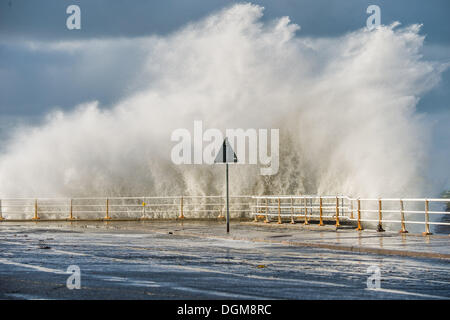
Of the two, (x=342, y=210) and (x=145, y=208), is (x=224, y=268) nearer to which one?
(x=342, y=210)

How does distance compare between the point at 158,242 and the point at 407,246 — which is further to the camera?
the point at 158,242

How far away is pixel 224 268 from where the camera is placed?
588 inches

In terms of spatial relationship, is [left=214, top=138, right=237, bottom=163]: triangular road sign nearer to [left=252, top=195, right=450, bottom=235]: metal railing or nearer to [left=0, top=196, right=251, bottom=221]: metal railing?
[left=252, top=195, right=450, bottom=235]: metal railing

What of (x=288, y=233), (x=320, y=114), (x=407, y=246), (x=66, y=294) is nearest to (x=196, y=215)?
(x=320, y=114)

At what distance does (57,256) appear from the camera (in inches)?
715

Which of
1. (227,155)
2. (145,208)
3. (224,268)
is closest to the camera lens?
(224,268)

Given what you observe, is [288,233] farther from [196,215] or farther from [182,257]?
[196,215]

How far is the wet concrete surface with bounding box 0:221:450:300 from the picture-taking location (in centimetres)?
1113

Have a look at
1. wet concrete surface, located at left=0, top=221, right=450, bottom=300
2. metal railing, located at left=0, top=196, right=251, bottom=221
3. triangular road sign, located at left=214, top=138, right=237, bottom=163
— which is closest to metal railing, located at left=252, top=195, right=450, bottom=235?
wet concrete surface, located at left=0, top=221, right=450, bottom=300

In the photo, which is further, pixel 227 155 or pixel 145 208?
pixel 145 208

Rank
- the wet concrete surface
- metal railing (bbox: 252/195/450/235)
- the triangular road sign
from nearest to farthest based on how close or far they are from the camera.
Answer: the wet concrete surface → metal railing (bbox: 252/195/450/235) → the triangular road sign

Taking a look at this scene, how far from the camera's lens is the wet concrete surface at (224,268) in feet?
36.5

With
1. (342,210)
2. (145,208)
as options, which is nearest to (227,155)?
(342,210)

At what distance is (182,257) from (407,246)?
6.42 meters
